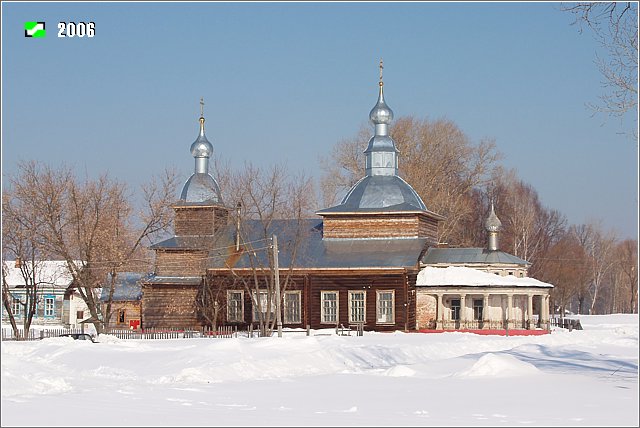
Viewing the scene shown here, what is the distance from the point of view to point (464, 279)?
50.0 meters

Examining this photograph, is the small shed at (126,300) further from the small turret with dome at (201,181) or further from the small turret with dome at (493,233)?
the small turret with dome at (493,233)

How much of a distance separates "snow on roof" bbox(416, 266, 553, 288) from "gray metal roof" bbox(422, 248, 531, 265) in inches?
26.0

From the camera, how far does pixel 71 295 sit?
69.8 meters

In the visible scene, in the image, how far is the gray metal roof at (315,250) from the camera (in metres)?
50.8

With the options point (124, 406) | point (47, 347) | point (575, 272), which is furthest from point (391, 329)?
point (575, 272)

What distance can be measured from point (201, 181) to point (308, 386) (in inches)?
1369

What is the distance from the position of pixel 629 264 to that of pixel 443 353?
7023 cm

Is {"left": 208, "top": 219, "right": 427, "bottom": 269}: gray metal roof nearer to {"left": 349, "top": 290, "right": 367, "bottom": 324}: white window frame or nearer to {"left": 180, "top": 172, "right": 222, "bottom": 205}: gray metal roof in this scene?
{"left": 349, "top": 290, "right": 367, "bottom": 324}: white window frame

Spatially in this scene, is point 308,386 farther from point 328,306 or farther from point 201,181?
point 201,181

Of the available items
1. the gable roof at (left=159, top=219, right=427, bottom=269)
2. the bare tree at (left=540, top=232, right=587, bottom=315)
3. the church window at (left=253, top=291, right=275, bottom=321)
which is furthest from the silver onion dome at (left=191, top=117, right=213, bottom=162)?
the bare tree at (left=540, top=232, right=587, bottom=315)

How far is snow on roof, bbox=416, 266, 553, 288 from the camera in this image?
49.7m

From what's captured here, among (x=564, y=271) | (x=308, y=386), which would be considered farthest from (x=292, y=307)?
(x=564, y=271)

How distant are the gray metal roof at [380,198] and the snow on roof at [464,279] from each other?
11.4 ft

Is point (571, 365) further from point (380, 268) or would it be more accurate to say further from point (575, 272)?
point (575, 272)
